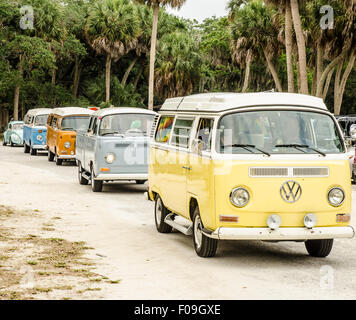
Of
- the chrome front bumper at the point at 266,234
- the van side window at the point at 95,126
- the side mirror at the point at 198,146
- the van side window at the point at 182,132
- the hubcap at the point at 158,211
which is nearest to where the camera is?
the chrome front bumper at the point at 266,234

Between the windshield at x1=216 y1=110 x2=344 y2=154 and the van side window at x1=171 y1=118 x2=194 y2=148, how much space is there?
1.17 meters

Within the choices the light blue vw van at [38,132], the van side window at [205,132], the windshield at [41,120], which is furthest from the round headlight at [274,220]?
the windshield at [41,120]

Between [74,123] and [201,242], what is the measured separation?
17584mm

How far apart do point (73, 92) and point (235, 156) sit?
5097 cm

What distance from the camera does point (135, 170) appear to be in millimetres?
18203


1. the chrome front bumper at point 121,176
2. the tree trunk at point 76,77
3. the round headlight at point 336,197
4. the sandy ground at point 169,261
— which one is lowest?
the sandy ground at point 169,261

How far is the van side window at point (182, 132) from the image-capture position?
10703 millimetres

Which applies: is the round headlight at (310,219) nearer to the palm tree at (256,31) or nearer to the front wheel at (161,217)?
the front wheel at (161,217)

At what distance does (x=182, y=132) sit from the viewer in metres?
11.0

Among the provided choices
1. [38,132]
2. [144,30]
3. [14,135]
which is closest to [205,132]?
[38,132]

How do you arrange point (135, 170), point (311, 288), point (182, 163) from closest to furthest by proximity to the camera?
point (311, 288)
point (182, 163)
point (135, 170)

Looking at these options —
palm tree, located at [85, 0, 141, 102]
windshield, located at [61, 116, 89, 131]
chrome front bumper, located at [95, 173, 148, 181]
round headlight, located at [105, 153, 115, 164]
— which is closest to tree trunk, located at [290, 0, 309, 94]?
windshield, located at [61, 116, 89, 131]
